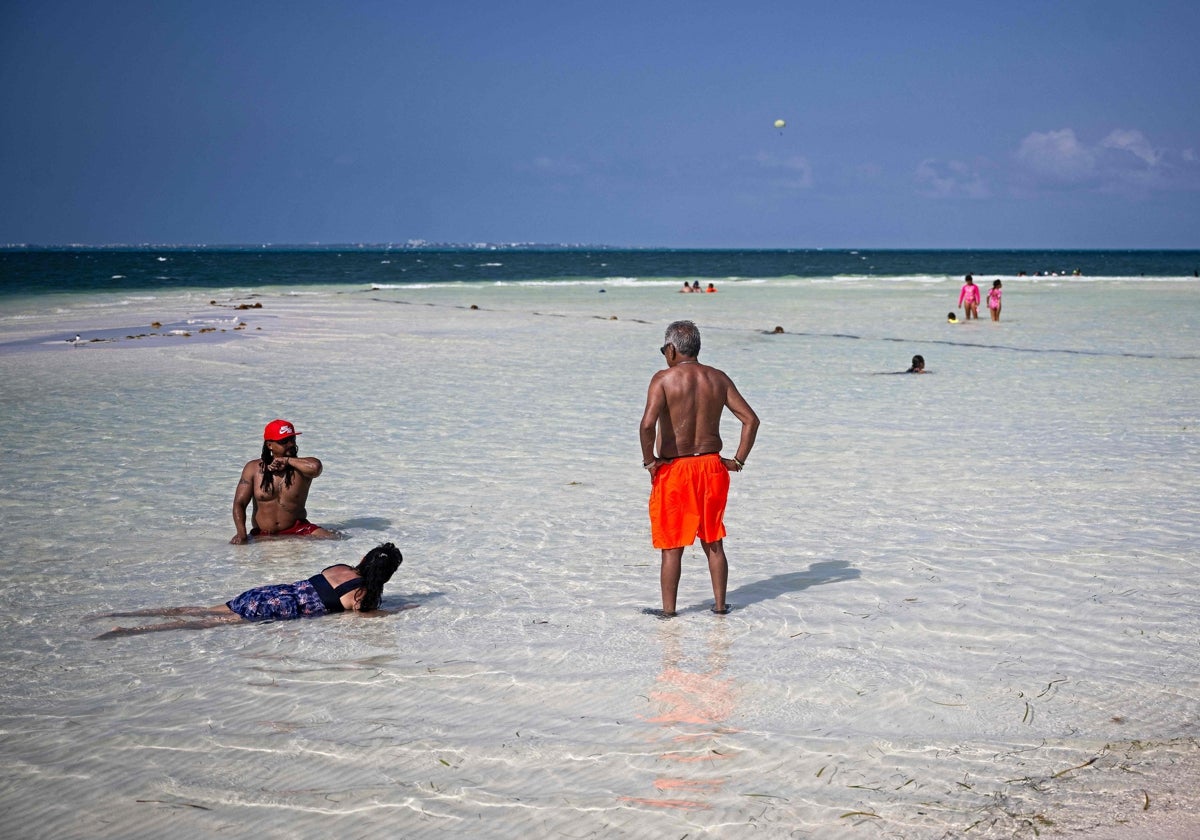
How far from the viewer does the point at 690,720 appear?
487cm

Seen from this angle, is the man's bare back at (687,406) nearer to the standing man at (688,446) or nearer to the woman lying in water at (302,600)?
the standing man at (688,446)

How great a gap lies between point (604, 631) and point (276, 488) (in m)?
3.02

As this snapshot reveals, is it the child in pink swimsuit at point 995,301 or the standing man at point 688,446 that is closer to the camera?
the standing man at point 688,446

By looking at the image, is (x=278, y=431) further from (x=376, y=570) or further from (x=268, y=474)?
(x=376, y=570)

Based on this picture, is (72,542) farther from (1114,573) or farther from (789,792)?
(1114,573)

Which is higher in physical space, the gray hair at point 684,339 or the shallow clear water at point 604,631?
the gray hair at point 684,339

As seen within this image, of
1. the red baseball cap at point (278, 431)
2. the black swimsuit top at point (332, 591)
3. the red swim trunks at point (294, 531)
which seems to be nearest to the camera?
the black swimsuit top at point (332, 591)

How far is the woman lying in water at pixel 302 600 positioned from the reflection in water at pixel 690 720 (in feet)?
5.35

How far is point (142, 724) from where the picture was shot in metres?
4.92

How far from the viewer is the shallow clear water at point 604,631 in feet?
13.9

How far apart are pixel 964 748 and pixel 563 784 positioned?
1653 millimetres

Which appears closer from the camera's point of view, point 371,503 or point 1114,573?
point 1114,573

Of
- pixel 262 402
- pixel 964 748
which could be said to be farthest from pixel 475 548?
pixel 262 402

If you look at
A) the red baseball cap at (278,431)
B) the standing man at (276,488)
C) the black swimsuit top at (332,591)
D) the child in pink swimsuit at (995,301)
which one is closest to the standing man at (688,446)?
the black swimsuit top at (332,591)
